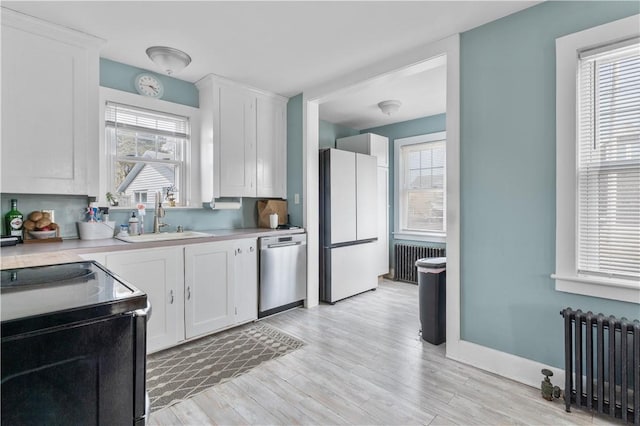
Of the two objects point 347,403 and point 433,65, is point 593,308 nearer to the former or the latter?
point 347,403

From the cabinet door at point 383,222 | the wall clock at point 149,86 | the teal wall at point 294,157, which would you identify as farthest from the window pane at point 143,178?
the cabinet door at point 383,222

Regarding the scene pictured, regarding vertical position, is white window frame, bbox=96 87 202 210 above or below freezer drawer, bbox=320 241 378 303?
above

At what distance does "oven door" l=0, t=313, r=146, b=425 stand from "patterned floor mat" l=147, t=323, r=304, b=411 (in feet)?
4.13

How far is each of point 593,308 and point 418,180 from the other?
337 centimetres

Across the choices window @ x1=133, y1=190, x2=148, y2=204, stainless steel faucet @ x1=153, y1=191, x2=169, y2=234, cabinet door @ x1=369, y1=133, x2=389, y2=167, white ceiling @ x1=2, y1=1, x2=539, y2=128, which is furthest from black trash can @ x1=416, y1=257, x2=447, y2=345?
window @ x1=133, y1=190, x2=148, y2=204

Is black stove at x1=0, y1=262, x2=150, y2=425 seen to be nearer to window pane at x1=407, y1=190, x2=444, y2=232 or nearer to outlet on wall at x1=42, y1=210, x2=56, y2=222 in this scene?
outlet on wall at x1=42, y1=210, x2=56, y2=222

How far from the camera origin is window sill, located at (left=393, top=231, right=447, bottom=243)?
4.75 m

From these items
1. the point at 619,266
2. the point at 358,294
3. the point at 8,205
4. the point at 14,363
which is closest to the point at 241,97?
the point at 8,205

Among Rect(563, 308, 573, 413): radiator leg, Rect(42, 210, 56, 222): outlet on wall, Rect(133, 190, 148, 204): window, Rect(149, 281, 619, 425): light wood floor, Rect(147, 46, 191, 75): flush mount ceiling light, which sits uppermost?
Rect(147, 46, 191, 75): flush mount ceiling light

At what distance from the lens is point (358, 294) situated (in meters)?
4.31

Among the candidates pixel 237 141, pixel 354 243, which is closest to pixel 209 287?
pixel 237 141

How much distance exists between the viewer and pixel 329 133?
17.1 ft

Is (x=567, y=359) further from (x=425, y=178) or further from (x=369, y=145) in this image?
(x=369, y=145)

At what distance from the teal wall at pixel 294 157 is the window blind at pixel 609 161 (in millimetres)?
2686
